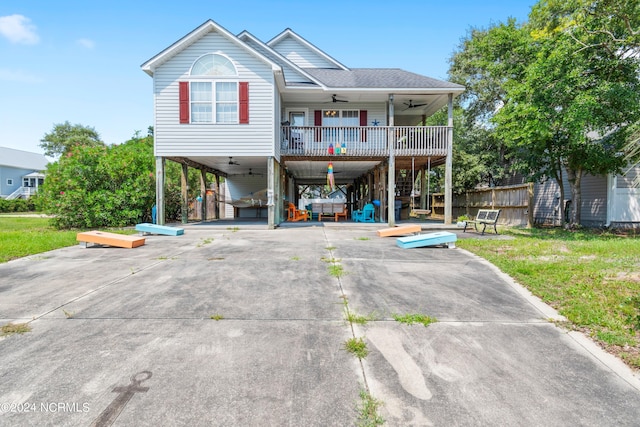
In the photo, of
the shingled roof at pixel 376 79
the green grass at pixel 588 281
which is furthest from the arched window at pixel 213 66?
the green grass at pixel 588 281

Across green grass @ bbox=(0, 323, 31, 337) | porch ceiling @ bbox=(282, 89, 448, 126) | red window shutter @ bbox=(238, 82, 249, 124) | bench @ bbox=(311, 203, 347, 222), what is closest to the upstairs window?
red window shutter @ bbox=(238, 82, 249, 124)

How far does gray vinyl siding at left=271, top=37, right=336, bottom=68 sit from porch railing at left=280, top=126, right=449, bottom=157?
5867 mm

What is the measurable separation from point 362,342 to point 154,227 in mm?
9257

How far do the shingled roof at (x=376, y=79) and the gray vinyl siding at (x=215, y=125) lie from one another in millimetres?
3215

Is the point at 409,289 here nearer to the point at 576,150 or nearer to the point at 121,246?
the point at 121,246

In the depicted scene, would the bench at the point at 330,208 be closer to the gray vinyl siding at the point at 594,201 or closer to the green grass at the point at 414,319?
the gray vinyl siding at the point at 594,201

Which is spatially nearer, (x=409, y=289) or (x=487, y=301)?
(x=487, y=301)

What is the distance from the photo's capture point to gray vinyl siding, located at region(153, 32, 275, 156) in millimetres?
11727

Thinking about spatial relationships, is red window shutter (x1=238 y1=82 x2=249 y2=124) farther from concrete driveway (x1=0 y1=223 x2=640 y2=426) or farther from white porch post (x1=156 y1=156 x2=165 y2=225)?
concrete driveway (x1=0 y1=223 x2=640 y2=426)

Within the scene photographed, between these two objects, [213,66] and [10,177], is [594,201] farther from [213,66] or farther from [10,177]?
[10,177]

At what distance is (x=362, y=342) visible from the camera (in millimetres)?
3035

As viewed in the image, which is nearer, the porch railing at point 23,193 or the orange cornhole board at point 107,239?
the orange cornhole board at point 107,239

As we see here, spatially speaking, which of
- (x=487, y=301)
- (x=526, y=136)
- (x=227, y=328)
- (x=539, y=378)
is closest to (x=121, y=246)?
(x=227, y=328)

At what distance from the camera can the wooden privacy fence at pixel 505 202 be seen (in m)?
14.0
